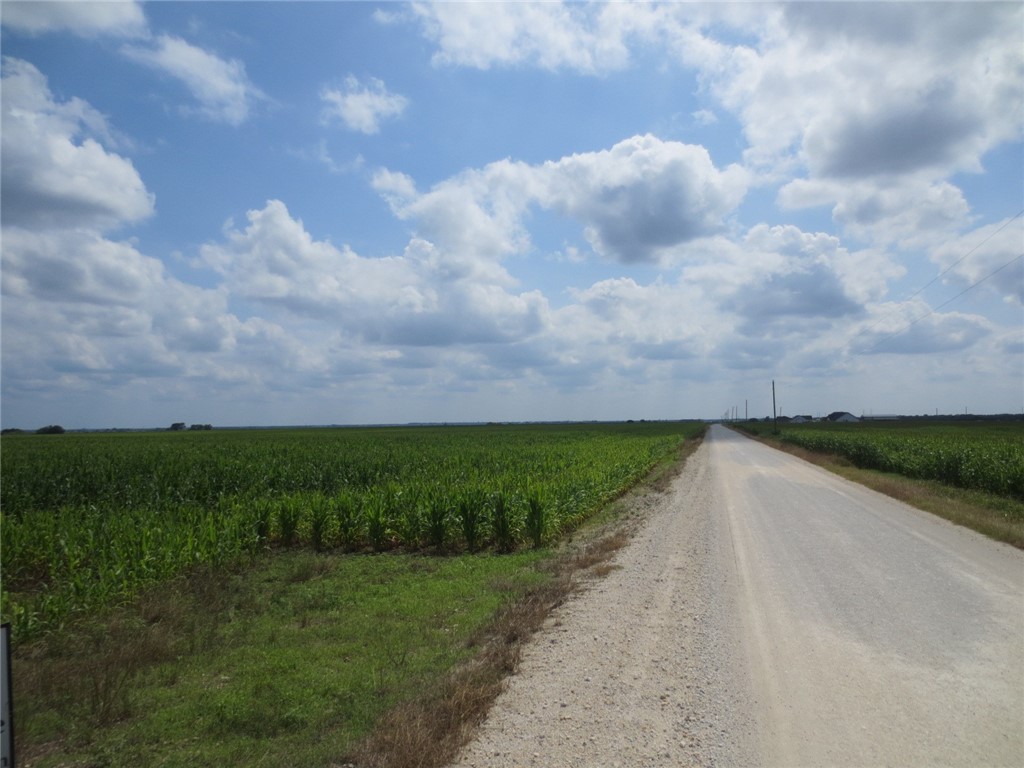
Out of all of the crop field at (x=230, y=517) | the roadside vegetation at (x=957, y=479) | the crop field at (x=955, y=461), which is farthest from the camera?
the crop field at (x=955, y=461)

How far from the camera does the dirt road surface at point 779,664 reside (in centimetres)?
450

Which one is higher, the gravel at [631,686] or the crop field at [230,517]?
the crop field at [230,517]

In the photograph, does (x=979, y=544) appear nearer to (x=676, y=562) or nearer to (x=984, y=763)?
(x=676, y=562)

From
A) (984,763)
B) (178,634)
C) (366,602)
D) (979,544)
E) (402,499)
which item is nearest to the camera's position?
(984,763)

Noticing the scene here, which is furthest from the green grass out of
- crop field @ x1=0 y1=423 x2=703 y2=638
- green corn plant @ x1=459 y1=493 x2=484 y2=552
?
green corn plant @ x1=459 y1=493 x2=484 y2=552

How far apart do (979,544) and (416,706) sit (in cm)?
1188

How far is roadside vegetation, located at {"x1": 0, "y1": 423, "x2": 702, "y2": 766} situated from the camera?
494 cm

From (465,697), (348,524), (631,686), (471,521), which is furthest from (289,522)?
(631,686)

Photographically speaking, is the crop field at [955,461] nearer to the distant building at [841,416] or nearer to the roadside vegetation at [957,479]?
the roadside vegetation at [957,479]

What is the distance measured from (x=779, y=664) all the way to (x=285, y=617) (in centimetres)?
602

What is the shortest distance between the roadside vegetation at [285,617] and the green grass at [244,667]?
0.02 meters

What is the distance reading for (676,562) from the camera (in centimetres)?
1073

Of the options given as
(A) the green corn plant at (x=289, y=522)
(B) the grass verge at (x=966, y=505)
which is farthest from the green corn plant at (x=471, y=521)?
(B) the grass verge at (x=966, y=505)

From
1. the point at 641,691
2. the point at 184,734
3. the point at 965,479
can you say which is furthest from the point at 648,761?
the point at 965,479
